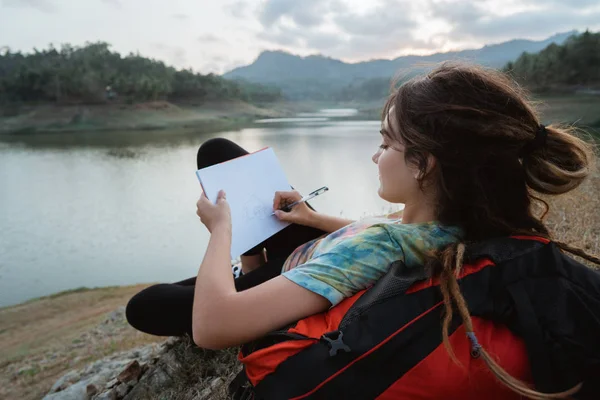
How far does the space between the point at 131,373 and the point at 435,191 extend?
142cm

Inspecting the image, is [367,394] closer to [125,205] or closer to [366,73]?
[125,205]

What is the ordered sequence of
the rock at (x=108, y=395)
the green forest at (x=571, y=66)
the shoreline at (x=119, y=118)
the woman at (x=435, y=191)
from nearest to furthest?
the woman at (x=435, y=191), the rock at (x=108, y=395), the green forest at (x=571, y=66), the shoreline at (x=119, y=118)

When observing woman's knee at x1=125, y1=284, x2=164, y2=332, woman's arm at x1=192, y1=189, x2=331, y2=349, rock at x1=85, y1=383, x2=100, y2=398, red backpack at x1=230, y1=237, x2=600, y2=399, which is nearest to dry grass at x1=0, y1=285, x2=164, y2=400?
rock at x1=85, y1=383, x2=100, y2=398

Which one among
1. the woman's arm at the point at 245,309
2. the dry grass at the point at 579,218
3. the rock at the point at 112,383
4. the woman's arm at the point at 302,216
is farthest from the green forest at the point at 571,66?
the woman's arm at the point at 245,309

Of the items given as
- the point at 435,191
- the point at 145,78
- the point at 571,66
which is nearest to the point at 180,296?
the point at 435,191

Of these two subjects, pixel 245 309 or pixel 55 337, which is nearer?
pixel 245 309

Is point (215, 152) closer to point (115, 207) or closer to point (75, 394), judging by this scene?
point (75, 394)

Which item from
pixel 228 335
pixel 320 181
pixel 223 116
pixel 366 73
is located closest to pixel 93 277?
pixel 320 181

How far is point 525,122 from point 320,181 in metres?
8.69

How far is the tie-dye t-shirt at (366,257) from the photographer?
855 mm

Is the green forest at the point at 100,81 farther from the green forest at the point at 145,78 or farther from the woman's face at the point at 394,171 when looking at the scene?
the woman's face at the point at 394,171

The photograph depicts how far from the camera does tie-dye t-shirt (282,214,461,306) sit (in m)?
0.85

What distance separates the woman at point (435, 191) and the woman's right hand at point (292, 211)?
1.46 ft

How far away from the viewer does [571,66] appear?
12.4 meters
